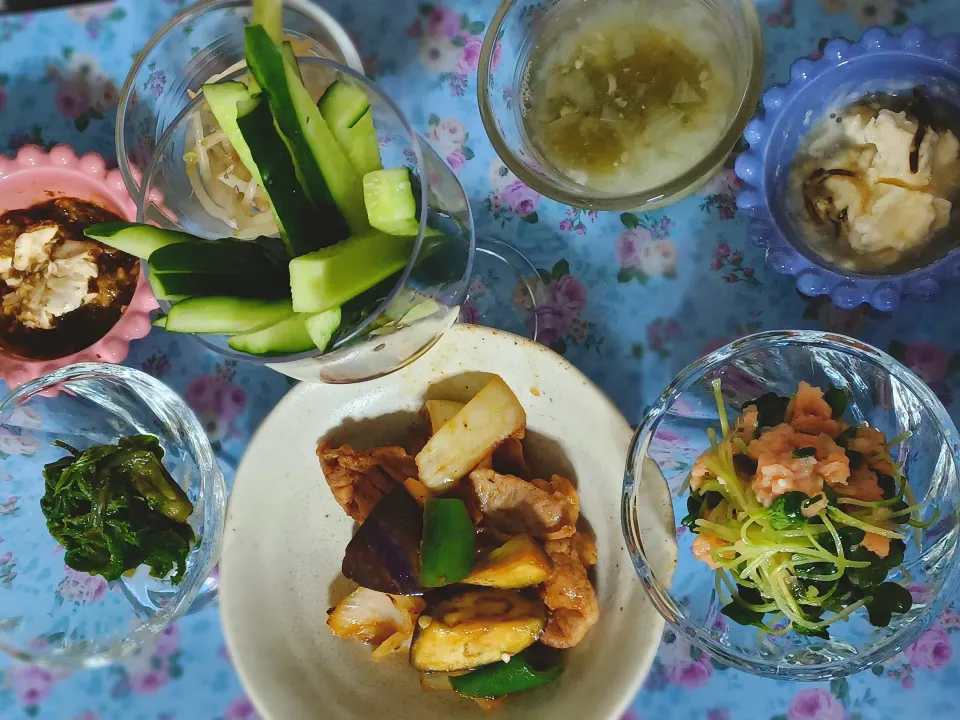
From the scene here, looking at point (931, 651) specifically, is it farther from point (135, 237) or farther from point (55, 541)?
A: point (55, 541)

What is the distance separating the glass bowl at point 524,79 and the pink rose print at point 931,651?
2.33 ft

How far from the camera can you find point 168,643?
4.44 feet

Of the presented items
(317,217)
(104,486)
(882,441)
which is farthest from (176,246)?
(882,441)

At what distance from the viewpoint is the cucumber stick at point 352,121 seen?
890mm

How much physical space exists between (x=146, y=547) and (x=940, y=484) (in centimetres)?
106

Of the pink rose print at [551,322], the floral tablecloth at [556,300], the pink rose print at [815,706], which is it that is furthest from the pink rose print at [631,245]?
the pink rose print at [815,706]

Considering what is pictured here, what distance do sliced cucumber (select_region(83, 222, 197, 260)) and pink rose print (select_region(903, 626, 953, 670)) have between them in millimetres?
1107

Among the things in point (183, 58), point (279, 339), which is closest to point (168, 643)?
point (279, 339)

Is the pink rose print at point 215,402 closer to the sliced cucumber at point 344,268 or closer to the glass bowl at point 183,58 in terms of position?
the glass bowl at point 183,58

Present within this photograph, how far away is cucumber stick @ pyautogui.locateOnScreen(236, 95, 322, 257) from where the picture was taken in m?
0.86

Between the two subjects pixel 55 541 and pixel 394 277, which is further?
pixel 55 541

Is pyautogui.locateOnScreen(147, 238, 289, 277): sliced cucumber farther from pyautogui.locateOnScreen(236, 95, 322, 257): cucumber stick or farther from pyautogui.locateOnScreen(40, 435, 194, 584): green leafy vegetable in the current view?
pyautogui.locateOnScreen(40, 435, 194, 584): green leafy vegetable

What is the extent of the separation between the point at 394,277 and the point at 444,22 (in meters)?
0.59

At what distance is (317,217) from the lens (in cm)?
93
